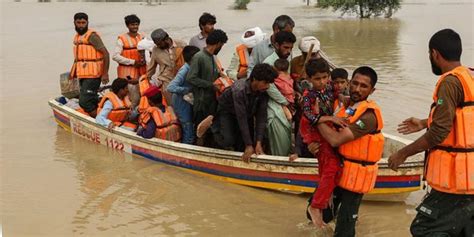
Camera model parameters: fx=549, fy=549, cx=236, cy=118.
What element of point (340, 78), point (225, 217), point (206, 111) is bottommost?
point (225, 217)

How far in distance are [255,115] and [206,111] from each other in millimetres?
911

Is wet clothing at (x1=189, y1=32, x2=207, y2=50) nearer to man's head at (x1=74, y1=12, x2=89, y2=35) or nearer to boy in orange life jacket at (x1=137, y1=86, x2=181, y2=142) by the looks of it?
boy in orange life jacket at (x1=137, y1=86, x2=181, y2=142)

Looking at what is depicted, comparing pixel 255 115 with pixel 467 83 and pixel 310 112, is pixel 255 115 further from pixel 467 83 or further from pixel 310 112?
pixel 467 83

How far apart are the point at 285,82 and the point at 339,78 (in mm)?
639

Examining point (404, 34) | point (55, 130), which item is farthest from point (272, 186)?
point (404, 34)

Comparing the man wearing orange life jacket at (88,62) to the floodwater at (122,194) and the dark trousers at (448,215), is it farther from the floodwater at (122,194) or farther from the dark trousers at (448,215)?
the dark trousers at (448,215)

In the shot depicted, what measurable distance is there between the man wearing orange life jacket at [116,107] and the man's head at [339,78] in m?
2.89

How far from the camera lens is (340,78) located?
5.05 metres

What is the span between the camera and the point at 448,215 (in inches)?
132

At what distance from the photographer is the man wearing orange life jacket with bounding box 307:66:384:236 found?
3.78 metres

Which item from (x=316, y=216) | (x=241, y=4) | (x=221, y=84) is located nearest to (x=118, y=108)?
(x=221, y=84)

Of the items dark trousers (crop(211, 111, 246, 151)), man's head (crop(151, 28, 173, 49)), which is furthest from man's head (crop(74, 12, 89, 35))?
dark trousers (crop(211, 111, 246, 151))

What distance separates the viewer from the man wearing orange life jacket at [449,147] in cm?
317

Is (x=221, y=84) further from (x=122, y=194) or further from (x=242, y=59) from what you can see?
(x=122, y=194)
